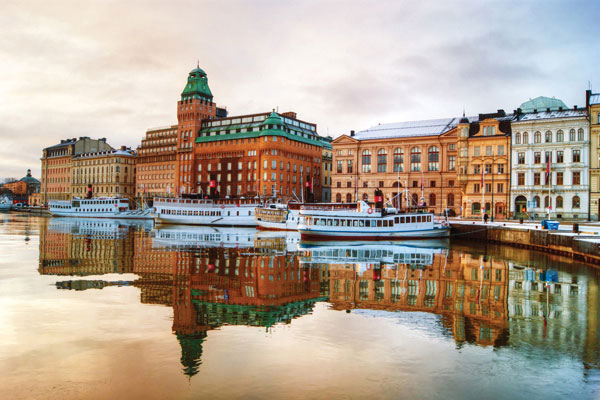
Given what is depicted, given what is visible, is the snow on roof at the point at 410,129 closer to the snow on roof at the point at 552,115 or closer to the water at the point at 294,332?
the snow on roof at the point at 552,115

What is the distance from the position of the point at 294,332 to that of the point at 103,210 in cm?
13561

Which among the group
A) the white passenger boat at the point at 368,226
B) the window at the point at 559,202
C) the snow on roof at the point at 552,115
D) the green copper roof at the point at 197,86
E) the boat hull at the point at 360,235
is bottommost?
the boat hull at the point at 360,235

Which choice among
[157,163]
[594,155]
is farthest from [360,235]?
[157,163]

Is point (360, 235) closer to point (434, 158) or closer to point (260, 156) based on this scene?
point (434, 158)

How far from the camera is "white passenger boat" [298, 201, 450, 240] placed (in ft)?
229

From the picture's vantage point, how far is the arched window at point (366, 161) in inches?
4564

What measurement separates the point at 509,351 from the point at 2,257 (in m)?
43.9

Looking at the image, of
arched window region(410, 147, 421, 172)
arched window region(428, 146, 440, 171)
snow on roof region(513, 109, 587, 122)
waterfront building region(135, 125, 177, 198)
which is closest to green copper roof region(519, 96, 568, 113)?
snow on roof region(513, 109, 587, 122)

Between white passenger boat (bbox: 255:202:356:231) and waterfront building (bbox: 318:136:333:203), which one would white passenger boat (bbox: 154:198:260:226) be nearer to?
white passenger boat (bbox: 255:202:356:231)

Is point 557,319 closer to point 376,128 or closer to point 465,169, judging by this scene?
point 465,169

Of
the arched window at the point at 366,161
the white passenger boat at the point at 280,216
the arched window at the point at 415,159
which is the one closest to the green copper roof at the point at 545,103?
the arched window at the point at 415,159

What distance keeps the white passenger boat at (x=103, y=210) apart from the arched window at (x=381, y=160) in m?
68.6

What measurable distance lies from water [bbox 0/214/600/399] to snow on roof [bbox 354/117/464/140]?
75.0 meters

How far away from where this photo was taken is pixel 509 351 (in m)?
18.7
